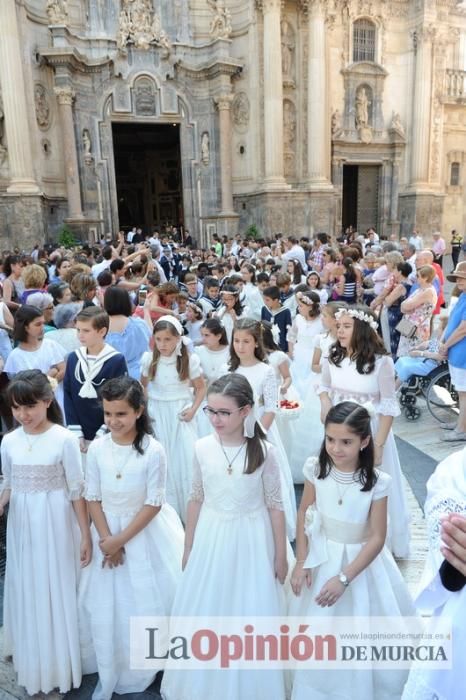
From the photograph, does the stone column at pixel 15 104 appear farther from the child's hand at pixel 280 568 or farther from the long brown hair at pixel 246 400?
the child's hand at pixel 280 568

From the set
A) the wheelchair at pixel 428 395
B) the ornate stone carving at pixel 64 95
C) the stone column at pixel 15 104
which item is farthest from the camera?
the ornate stone carving at pixel 64 95

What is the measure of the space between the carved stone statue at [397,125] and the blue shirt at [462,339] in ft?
61.3

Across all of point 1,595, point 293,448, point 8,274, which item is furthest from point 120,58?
point 1,595

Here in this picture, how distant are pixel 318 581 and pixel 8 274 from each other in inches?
259

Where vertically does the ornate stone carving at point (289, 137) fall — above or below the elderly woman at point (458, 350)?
above

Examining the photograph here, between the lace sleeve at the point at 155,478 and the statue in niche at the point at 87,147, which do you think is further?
the statue in niche at the point at 87,147

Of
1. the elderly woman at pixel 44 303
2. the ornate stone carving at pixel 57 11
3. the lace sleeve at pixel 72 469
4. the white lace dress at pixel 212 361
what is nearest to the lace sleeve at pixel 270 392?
the white lace dress at pixel 212 361

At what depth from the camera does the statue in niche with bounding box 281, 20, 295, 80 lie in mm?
18625

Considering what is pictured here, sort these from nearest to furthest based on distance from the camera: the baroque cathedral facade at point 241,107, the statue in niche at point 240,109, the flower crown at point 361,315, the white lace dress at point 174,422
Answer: the flower crown at point 361,315
the white lace dress at point 174,422
the baroque cathedral facade at point 241,107
the statue in niche at point 240,109

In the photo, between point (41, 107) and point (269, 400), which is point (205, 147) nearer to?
point (41, 107)

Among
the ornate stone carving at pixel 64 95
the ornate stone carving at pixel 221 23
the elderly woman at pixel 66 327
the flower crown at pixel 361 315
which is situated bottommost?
the elderly woman at pixel 66 327

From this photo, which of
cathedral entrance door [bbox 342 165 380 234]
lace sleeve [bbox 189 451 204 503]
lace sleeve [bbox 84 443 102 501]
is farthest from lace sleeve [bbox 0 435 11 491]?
cathedral entrance door [bbox 342 165 380 234]

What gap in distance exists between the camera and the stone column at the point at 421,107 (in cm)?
2094

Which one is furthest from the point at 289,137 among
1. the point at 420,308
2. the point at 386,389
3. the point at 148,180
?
the point at 386,389
